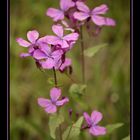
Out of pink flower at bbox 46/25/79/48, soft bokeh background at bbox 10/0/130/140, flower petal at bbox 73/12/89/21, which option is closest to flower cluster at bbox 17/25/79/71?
pink flower at bbox 46/25/79/48

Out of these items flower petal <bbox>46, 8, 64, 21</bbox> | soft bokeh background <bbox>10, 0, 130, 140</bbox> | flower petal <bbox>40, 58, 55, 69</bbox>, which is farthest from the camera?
soft bokeh background <bbox>10, 0, 130, 140</bbox>

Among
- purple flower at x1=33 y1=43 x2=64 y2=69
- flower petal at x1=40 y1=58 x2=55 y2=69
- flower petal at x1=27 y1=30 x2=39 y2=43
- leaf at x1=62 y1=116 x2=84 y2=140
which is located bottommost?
leaf at x1=62 y1=116 x2=84 y2=140

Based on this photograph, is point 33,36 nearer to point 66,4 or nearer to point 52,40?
point 52,40

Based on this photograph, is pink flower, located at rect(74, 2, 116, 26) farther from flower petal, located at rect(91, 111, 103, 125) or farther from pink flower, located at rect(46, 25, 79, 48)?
flower petal, located at rect(91, 111, 103, 125)

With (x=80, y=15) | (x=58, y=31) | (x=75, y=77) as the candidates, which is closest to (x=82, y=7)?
(x=80, y=15)

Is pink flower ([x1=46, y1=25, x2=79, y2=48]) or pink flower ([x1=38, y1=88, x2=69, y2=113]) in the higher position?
pink flower ([x1=46, y1=25, x2=79, y2=48])

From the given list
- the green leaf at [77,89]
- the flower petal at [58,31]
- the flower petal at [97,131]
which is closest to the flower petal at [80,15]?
the flower petal at [58,31]

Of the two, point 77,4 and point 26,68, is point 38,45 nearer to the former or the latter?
point 77,4

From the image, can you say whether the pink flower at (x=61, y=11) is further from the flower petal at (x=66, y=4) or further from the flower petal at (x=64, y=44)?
the flower petal at (x=64, y=44)
